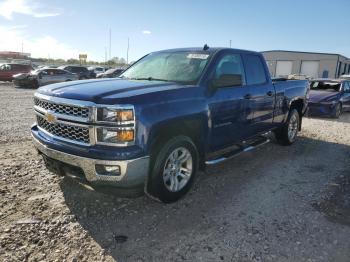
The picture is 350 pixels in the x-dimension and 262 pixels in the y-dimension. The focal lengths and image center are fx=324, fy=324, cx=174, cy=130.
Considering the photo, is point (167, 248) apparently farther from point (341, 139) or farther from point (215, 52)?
point (341, 139)

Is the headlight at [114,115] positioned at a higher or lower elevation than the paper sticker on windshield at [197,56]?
lower

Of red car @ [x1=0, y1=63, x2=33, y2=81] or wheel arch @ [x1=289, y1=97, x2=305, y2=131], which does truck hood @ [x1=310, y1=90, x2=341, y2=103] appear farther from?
red car @ [x1=0, y1=63, x2=33, y2=81]

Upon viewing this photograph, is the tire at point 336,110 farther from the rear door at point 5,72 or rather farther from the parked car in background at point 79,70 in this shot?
the rear door at point 5,72

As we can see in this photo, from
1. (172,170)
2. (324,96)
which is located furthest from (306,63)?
(172,170)

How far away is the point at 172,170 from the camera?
4086 mm

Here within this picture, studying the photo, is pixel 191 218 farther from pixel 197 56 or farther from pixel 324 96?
pixel 324 96

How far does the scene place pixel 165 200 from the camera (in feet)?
13.1

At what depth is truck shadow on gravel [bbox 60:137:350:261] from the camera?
3.26m

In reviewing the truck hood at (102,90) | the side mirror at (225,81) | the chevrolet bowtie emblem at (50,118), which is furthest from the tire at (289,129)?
the chevrolet bowtie emblem at (50,118)

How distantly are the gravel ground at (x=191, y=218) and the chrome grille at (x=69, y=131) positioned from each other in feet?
3.01

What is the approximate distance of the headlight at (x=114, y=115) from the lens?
131 inches

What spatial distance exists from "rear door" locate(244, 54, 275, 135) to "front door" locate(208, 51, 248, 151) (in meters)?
0.23

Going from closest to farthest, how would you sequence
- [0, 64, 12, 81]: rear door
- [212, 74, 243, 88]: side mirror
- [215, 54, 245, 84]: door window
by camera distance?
[212, 74, 243, 88]: side mirror < [215, 54, 245, 84]: door window < [0, 64, 12, 81]: rear door

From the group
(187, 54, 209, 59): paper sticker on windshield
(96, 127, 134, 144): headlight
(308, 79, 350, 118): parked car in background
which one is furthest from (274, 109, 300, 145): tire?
(308, 79, 350, 118): parked car in background
